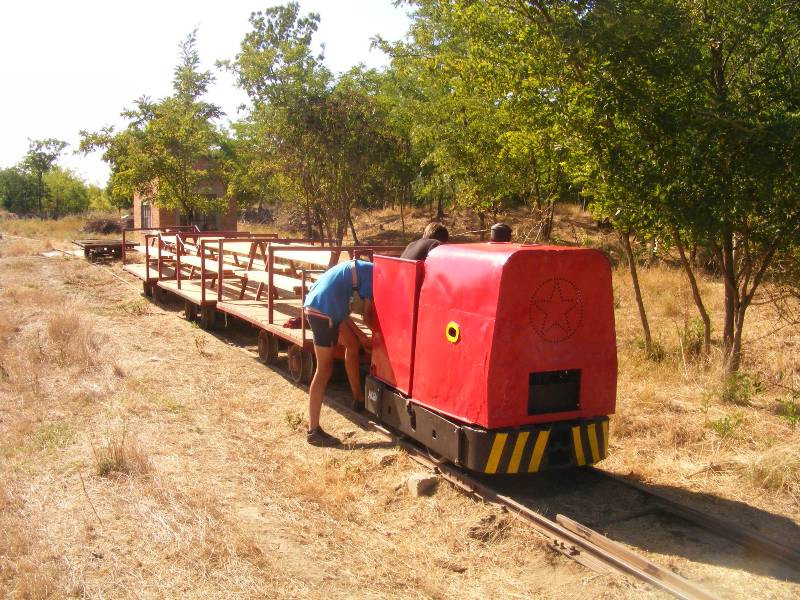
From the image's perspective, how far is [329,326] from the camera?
734 cm

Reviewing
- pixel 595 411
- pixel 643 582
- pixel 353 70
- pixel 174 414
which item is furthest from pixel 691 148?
pixel 353 70

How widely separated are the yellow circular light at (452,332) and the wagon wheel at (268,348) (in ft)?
16.9

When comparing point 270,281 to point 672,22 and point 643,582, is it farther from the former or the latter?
point 643,582

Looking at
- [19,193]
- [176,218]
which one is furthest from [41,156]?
[176,218]

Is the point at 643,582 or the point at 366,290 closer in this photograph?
the point at 643,582

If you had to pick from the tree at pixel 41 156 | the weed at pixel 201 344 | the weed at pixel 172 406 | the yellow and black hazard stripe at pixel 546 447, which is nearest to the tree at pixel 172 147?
the weed at pixel 201 344

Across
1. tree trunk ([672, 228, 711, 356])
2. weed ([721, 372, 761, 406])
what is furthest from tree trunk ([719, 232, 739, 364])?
weed ([721, 372, 761, 406])

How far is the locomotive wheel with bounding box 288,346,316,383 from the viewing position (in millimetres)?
9227

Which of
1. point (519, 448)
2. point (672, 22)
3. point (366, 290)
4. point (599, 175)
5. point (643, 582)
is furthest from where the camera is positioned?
point (599, 175)

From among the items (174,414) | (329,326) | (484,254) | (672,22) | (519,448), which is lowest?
(174,414)

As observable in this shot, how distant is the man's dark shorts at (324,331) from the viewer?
735cm

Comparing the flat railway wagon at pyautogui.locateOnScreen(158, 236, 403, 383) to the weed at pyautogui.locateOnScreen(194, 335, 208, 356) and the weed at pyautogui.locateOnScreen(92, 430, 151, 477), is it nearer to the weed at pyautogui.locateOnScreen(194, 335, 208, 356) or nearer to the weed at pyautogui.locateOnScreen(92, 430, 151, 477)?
the weed at pyautogui.locateOnScreen(194, 335, 208, 356)

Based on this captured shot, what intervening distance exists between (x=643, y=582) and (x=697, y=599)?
360mm

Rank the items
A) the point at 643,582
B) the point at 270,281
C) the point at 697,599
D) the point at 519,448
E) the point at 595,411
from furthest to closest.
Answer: the point at 270,281, the point at 595,411, the point at 519,448, the point at 643,582, the point at 697,599
